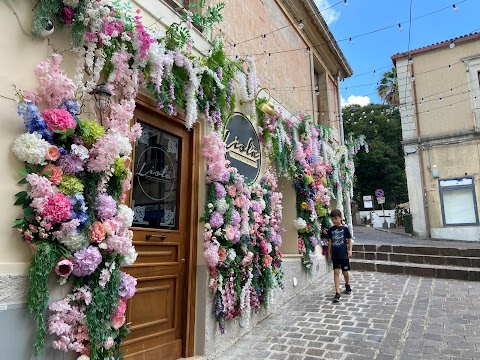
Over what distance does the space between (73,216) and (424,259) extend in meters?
8.99

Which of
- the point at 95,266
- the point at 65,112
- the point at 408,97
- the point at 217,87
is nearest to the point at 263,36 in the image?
the point at 217,87

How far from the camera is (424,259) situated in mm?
9016

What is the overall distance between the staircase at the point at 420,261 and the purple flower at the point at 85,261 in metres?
7.75

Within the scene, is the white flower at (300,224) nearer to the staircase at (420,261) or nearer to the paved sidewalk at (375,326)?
the paved sidewalk at (375,326)

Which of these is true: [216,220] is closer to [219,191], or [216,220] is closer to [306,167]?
[219,191]

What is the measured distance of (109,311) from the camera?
2869 millimetres

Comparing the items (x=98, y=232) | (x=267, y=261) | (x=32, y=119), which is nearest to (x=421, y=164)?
(x=267, y=261)

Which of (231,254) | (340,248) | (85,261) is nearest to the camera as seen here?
(85,261)

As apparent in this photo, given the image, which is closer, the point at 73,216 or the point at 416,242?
the point at 73,216

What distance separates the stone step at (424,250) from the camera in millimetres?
9234

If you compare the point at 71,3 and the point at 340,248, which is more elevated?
the point at 71,3

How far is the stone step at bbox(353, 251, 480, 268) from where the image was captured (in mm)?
8548

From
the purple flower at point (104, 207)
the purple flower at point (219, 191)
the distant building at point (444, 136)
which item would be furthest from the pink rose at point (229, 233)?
the distant building at point (444, 136)

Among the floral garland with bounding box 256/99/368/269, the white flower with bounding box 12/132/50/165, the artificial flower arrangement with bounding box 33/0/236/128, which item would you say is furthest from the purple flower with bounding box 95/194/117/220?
the floral garland with bounding box 256/99/368/269
